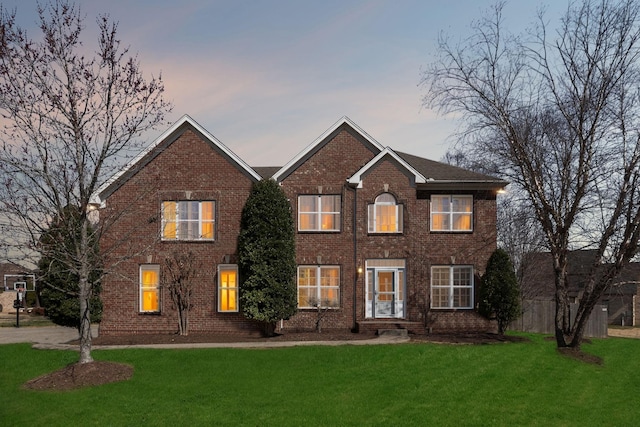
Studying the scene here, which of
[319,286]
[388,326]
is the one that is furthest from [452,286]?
[319,286]

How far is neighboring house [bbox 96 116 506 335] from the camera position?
77.6 ft

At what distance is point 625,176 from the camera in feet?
61.5

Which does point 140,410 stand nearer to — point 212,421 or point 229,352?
point 212,421

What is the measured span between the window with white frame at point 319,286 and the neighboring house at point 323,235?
4cm

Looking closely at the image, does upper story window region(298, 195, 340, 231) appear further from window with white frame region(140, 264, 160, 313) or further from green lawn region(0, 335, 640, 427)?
green lawn region(0, 335, 640, 427)

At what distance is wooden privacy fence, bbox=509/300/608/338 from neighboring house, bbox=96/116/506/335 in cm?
628

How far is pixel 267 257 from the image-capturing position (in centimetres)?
2228

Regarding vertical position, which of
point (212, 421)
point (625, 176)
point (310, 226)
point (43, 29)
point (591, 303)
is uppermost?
point (43, 29)

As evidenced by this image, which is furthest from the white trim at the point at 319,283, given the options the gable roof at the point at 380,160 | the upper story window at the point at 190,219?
the upper story window at the point at 190,219

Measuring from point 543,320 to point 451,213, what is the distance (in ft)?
29.7

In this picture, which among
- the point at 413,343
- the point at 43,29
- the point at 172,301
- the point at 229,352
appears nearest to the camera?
the point at 43,29

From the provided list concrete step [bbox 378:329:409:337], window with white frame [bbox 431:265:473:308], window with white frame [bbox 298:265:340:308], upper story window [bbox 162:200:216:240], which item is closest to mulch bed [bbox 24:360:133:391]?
upper story window [bbox 162:200:216:240]

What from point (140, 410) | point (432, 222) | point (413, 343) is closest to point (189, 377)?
point (140, 410)

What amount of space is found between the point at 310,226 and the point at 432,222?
194 inches
